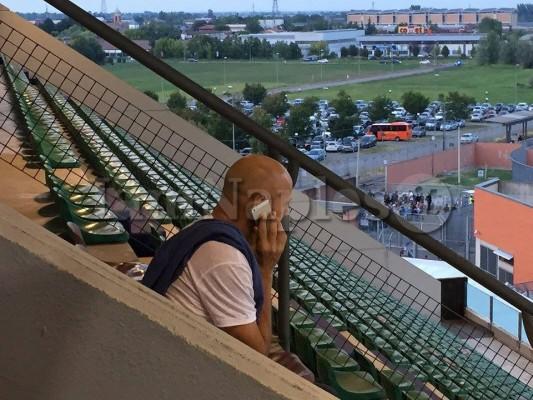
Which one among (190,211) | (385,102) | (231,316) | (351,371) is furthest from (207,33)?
(231,316)

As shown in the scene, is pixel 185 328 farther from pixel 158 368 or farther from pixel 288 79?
pixel 288 79

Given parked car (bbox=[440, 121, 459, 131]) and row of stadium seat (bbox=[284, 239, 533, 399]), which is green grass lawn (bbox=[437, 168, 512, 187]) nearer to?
parked car (bbox=[440, 121, 459, 131])

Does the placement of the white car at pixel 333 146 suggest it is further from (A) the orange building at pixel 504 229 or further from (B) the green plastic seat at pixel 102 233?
(B) the green plastic seat at pixel 102 233

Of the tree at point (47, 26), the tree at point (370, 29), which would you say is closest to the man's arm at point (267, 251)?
the tree at point (47, 26)

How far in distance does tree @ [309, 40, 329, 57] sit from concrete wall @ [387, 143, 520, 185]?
3.51ft

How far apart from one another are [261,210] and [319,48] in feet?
20.6

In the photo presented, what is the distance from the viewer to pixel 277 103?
655 centimetres

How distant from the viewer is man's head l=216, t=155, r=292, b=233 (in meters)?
1.10

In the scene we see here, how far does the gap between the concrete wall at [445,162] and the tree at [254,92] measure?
1234 mm

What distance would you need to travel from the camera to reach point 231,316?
1.01 metres

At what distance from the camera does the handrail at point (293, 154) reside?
4.40ft

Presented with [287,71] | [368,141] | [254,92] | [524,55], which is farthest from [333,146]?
[524,55]

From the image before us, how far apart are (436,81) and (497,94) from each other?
1.87 feet

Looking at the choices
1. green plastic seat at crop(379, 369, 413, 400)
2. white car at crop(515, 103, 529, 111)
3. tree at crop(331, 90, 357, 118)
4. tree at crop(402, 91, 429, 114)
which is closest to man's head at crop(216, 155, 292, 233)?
green plastic seat at crop(379, 369, 413, 400)
